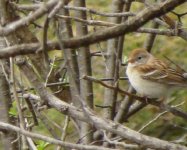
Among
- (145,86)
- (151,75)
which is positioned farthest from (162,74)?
(145,86)

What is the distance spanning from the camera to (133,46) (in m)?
5.72

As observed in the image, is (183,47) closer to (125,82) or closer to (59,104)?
(125,82)

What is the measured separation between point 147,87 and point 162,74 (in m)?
0.17

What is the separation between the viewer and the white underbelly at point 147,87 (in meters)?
3.65

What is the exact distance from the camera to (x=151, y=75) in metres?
3.87

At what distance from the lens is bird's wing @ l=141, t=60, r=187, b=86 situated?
3.72 metres

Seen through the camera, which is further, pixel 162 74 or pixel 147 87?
pixel 162 74

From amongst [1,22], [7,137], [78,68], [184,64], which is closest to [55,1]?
[1,22]

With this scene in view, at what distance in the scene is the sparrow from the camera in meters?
3.71

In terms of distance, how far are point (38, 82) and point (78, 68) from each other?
1.00 metres

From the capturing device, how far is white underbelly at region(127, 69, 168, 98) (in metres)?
3.65

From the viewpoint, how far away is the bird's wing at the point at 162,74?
12.2 feet

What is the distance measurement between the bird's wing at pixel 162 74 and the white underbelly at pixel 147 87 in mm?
Answer: 34

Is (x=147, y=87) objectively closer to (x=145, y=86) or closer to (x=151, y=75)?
(x=145, y=86)
